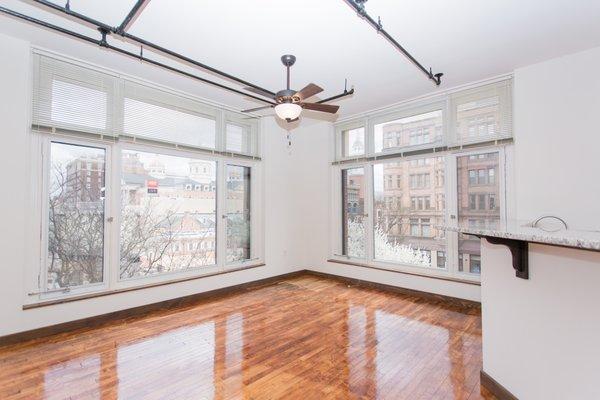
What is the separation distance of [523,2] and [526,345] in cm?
273

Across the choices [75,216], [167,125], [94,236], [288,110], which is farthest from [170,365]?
[167,125]

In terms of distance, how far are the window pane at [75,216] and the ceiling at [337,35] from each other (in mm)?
1172

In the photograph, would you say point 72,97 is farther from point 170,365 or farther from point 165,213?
point 170,365

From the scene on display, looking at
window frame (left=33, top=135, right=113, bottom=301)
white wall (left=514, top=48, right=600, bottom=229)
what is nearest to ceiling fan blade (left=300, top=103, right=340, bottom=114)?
white wall (left=514, top=48, right=600, bottom=229)

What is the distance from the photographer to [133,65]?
359 centimetres

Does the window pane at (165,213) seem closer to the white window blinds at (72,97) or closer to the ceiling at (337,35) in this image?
the white window blinds at (72,97)

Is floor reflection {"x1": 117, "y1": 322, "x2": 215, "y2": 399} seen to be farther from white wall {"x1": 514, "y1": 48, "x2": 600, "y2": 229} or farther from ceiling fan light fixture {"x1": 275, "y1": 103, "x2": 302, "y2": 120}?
white wall {"x1": 514, "y1": 48, "x2": 600, "y2": 229}

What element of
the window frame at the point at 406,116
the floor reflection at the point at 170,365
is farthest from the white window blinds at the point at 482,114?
the floor reflection at the point at 170,365

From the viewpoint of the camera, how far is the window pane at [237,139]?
196 inches

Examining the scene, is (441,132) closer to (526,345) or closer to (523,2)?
(523,2)

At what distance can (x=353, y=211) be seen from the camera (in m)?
5.62

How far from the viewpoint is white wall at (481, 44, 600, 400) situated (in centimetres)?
158

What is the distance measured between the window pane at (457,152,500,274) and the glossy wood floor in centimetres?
76

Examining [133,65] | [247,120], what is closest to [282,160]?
[247,120]
